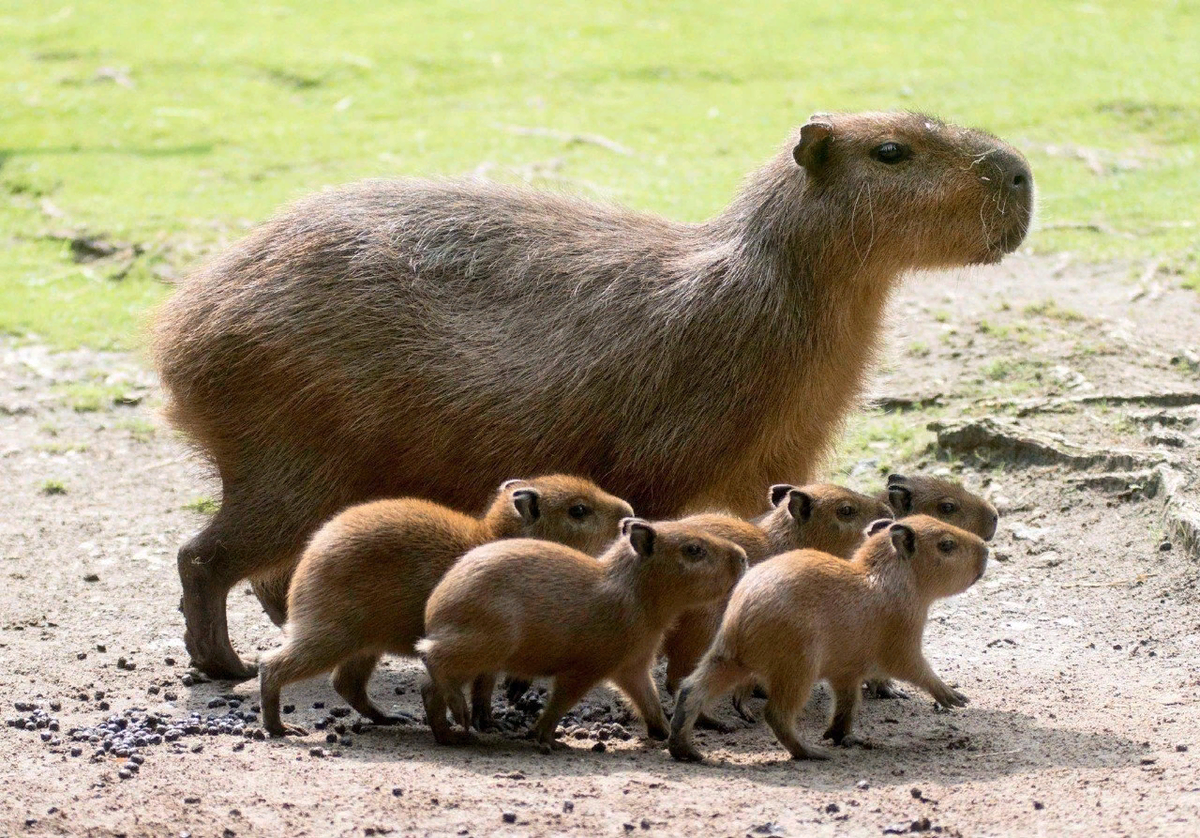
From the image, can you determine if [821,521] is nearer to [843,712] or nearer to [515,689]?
[843,712]

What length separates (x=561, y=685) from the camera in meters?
Answer: 4.82

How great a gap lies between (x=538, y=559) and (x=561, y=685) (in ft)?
1.34

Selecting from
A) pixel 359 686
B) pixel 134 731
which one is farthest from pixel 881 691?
pixel 134 731

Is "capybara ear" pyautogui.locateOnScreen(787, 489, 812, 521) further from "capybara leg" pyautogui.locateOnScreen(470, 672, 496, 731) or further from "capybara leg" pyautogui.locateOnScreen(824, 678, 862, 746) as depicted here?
"capybara leg" pyautogui.locateOnScreen(470, 672, 496, 731)

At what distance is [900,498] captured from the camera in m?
5.63

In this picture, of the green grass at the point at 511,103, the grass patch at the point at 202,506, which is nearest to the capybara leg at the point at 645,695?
the grass patch at the point at 202,506

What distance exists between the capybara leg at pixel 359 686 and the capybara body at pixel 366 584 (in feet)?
0.07

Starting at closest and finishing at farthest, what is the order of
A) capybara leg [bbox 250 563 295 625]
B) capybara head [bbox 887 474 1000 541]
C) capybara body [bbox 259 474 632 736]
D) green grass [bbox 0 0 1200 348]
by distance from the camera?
capybara body [bbox 259 474 632 736] < capybara head [bbox 887 474 1000 541] < capybara leg [bbox 250 563 295 625] < green grass [bbox 0 0 1200 348]

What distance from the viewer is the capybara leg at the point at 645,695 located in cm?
493

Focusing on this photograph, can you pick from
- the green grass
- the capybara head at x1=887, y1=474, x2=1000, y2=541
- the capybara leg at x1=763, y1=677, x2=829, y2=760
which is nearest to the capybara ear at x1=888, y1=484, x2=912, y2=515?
the capybara head at x1=887, y1=474, x2=1000, y2=541

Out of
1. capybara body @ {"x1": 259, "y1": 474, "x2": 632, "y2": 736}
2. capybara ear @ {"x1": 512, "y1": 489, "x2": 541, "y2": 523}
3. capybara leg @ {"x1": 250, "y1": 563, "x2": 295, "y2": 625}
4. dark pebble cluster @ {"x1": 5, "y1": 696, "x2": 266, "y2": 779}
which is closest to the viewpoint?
dark pebble cluster @ {"x1": 5, "y1": 696, "x2": 266, "y2": 779}

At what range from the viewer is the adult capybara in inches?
225

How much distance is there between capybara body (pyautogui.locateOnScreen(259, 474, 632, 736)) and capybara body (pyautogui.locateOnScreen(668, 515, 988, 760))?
2.76 ft

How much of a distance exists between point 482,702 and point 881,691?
141 centimetres
